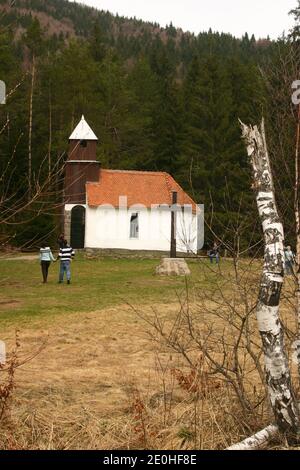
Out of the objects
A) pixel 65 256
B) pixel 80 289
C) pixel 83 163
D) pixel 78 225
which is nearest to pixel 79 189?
pixel 83 163

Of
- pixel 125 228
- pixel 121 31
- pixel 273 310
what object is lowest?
pixel 273 310

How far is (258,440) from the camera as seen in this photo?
497cm

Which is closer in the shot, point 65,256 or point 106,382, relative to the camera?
point 106,382

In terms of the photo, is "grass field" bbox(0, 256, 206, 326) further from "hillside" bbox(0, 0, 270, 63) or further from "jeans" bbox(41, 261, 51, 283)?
"hillside" bbox(0, 0, 270, 63)

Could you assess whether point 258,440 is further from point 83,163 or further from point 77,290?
point 83,163

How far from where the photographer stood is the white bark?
16.0ft

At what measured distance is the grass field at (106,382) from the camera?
5.57 m

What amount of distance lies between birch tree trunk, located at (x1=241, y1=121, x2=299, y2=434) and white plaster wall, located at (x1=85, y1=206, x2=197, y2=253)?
29892 mm

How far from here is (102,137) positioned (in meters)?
42.6

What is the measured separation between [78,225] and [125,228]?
2.95 m

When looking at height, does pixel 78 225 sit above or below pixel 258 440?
above

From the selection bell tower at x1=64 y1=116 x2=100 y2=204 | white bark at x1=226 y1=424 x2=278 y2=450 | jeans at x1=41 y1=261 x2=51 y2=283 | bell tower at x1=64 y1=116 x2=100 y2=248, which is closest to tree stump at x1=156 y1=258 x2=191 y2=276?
jeans at x1=41 y1=261 x2=51 y2=283

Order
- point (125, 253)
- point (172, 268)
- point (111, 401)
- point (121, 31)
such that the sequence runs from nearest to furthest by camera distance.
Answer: point (111, 401) → point (172, 268) → point (125, 253) → point (121, 31)
